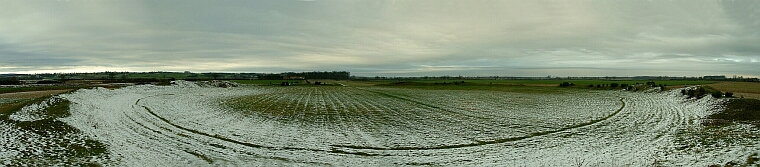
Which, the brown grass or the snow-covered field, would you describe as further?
the brown grass

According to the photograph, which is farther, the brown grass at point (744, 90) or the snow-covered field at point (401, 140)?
the brown grass at point (744, 90)

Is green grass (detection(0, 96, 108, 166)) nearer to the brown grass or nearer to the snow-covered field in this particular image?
the snow-covered field

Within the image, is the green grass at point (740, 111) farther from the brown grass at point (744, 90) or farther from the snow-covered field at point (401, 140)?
the brown grass at point (744, 90)

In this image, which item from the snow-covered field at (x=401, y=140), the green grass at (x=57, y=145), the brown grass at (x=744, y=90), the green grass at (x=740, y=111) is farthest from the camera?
the brown grass at (x=744, y=90)

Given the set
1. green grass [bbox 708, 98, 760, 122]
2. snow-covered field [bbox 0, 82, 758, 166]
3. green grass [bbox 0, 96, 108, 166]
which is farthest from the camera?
green grass [bbox 708, 98, 760, 122]

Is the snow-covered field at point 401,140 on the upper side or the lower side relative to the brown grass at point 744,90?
lower

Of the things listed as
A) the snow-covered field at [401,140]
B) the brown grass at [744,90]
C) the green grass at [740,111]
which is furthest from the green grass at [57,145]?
the brown grass at [744,90]

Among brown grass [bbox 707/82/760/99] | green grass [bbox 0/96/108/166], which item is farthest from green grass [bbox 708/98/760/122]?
green grass [bbox 0/96/108/166]

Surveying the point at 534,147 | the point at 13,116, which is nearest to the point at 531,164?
the point at 534,147

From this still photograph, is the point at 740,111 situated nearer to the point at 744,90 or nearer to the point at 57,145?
the point at 57,145

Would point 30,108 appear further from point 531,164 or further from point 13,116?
point 531,164

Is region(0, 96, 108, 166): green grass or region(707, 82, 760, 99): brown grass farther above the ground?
region(707, 82, 760, 99): brown grass

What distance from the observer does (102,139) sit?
1408 cm

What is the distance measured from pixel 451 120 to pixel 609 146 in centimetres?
874
